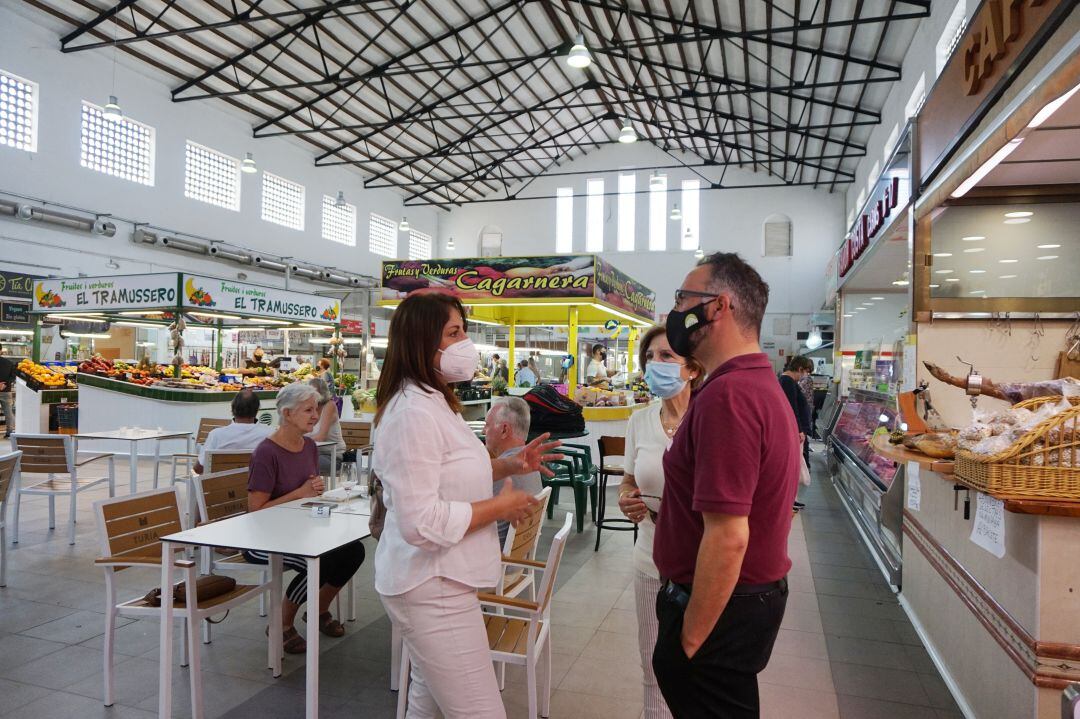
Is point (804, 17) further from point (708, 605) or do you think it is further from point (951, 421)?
point (708, 605)

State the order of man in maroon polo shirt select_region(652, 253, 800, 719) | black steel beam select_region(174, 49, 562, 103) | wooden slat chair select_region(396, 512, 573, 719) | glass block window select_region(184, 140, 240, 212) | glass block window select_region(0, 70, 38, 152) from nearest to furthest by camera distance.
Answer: man in maroon polo shirt select_region(652, 253, 800, 719)
wooden slat chair select_region(396, 512, 573, 719)
glass block window select_region(0, 70, 38, 152)
black steel beam select_region(174, 49, 562, 103)
glass block window select_region(184, 140, 240, 212)

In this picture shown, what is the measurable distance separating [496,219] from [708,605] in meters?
23.3

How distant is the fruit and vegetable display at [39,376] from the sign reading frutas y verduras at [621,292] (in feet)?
27.2

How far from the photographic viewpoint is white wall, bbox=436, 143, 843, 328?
20.5 metres

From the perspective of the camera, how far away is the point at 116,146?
13.1m

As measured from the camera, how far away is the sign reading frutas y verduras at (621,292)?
907 centimetres

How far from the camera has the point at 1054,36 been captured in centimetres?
225

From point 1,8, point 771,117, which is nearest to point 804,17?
point 771,117

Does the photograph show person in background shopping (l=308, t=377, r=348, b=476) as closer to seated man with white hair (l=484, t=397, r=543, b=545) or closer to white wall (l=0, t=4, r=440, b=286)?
seated man with white hair (l=484, t=397, r=543, b=545)

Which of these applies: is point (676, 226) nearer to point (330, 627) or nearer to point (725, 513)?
point (330, 627)

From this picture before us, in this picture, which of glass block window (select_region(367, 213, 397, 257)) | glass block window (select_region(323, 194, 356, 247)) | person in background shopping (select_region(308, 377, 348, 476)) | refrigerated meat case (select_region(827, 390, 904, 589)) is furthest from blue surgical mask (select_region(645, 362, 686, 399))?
glass block window (select_region(367, 213, 397, 257))

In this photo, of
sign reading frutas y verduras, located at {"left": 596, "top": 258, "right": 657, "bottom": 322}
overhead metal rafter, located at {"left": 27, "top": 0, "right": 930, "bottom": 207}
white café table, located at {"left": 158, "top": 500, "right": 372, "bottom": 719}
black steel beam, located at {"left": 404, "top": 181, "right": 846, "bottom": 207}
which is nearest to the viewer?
white café table, located at {"left": 158, "top": 500, "right": 372, "bottom": 719}

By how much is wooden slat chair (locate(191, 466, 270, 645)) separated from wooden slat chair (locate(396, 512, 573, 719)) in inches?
49.7

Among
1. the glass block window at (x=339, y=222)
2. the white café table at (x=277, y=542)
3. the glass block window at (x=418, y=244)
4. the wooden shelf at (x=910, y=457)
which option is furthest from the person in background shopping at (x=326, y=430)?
the glass block window at (x=418, y=244)
